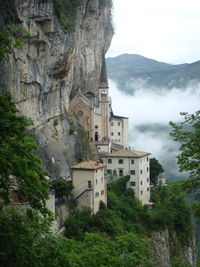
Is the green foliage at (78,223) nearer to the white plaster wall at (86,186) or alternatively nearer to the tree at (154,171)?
the white plaster wall at (86,186)

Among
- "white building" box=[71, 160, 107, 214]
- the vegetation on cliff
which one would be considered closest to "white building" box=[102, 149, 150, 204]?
the vegetation on cliff

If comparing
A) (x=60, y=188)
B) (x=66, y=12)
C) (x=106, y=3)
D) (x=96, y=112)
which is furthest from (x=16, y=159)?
(x=106, y=3)

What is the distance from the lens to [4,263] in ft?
50.3

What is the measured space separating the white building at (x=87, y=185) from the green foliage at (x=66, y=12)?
1554 centimetres

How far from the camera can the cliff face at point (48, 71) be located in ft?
147

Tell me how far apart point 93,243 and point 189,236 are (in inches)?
1296

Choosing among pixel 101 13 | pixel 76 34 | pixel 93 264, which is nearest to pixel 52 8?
pixel 76 34

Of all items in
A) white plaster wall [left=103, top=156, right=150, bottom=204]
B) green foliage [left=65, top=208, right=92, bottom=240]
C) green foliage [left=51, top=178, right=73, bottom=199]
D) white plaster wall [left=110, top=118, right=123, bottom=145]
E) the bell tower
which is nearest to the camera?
green foliage [left=65, top=208, right=92, bottom=240]

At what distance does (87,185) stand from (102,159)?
14014mm

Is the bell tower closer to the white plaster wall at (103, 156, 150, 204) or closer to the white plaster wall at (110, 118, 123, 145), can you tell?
the white plaster wall at (103, 156, 150, 204)

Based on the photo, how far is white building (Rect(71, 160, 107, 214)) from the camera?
166 ft

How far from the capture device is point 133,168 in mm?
63000

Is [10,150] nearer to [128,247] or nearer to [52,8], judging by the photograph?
[128,247]

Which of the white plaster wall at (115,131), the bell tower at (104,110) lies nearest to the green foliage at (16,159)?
the bell tower at (104,110)
